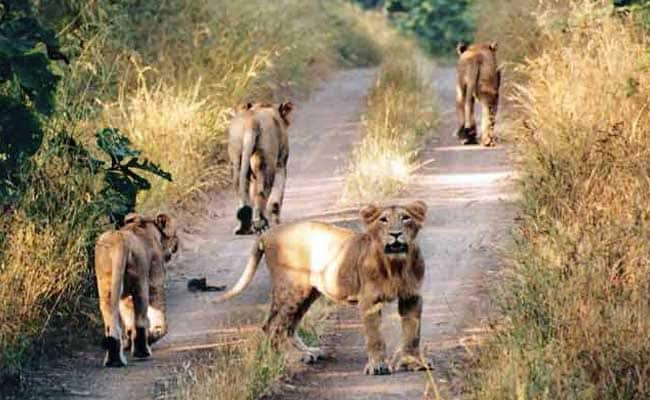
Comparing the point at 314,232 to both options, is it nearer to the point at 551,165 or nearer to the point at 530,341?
the point at 530,341

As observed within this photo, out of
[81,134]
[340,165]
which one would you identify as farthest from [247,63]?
[81,134]

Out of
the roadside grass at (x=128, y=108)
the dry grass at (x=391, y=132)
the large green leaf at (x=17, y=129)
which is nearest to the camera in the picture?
the large green leaf at (x=17, y=129)

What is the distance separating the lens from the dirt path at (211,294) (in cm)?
929

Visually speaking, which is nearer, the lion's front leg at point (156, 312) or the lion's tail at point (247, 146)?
the lion's front leg at point (156, 312)

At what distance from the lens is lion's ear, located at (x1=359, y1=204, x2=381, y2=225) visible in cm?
899

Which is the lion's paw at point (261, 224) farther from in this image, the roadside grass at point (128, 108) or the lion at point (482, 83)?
the lion at point (482, 83)

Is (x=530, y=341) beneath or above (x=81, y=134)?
beneath

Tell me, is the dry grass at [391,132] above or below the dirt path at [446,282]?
above

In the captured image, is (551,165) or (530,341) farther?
(551,165)

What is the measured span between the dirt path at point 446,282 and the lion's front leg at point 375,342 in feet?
0.25

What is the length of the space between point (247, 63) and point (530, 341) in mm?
11422

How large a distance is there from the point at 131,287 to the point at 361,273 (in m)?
1.32

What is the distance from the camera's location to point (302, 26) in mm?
26047

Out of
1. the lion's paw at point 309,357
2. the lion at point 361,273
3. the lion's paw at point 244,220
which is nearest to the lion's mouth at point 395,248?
the lion at point 361,273
